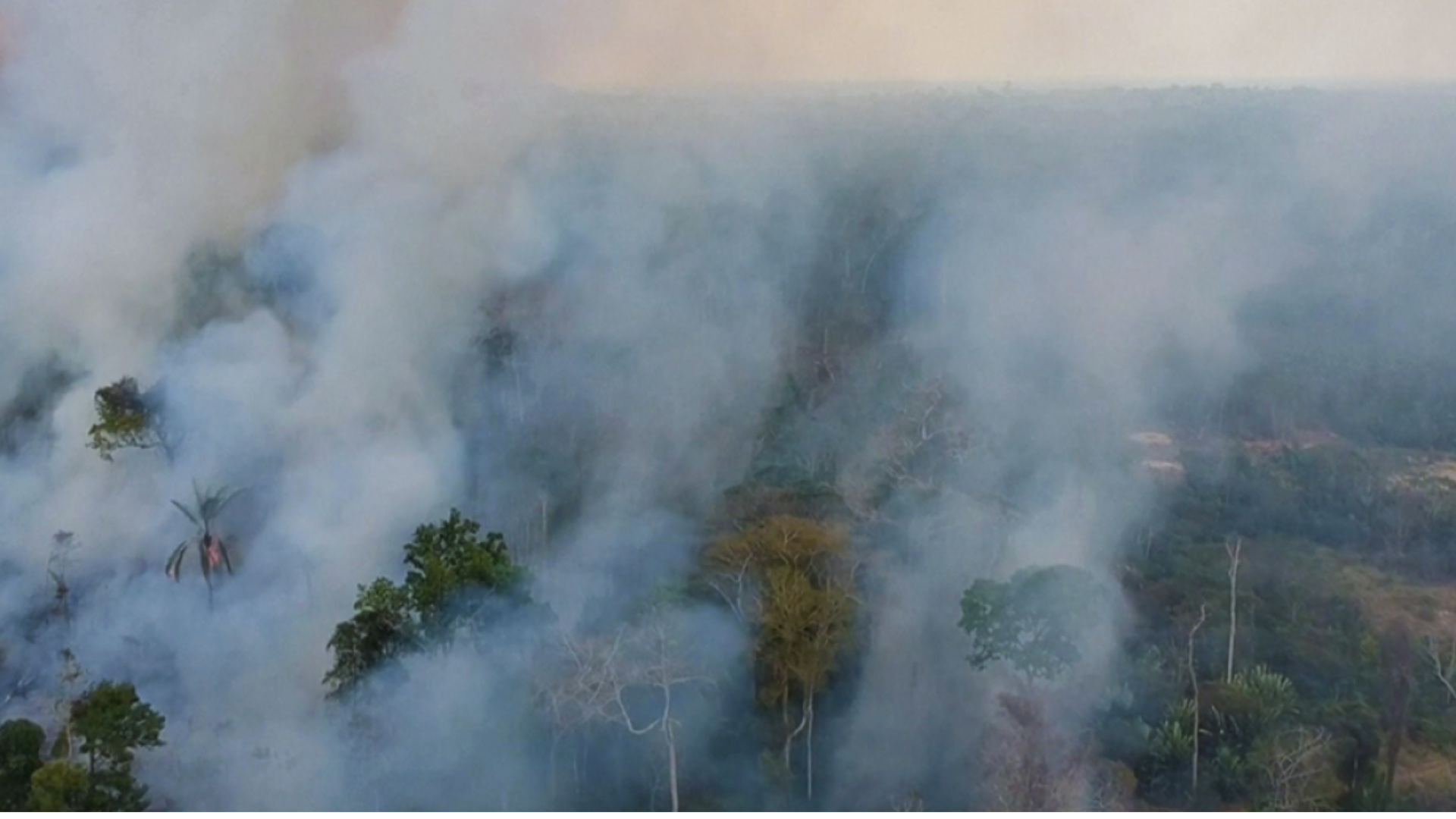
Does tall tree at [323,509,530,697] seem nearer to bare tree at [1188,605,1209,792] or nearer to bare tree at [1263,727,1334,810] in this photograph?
bare tree at [1188,605,1209,792]

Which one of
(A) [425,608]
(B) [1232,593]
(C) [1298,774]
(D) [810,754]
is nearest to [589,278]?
(A) [425,608]

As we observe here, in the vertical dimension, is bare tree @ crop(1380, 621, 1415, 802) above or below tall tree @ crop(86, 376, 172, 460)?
below

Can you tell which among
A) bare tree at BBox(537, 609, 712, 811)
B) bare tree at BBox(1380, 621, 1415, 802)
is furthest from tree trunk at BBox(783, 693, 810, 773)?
bare tree at BBox(1380, 621, 1415, 802)

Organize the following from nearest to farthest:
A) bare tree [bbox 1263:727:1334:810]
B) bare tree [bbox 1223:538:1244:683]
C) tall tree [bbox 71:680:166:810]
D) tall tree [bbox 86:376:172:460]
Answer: tall tree [bbox 71:680:166:810] < bare tree [bbox 1263:727:1334:810] < bare tree [bbox 1223:538:1244:683] < tall tree [bbox 86:376:172:460]

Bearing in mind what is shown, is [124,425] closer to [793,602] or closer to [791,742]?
[793,602]

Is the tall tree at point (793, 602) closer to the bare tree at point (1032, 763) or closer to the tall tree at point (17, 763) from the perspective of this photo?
the bare tree at point (1032, 763)

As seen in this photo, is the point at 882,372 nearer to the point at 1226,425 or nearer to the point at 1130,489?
the point at 1130,489
